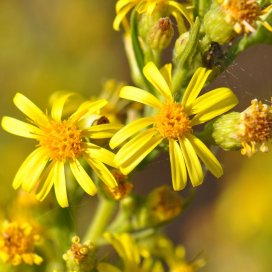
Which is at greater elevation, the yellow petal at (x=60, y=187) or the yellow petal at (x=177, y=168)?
the yellow petal at (x=60, y=187)

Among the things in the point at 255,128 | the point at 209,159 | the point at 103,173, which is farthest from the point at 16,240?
the point at 255,128

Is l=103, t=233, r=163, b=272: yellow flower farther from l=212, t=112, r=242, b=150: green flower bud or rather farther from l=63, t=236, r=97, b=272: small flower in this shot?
l=212, t=112, r=242, b=150: green flower bud

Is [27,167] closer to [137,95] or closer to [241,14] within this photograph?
[137,95]

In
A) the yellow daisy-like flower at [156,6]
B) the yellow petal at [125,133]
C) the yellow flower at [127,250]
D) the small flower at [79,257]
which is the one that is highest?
the yellow daisy-like flower at [156,6]

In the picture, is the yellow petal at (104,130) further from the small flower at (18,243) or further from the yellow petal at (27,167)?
the small flower at (18,243)

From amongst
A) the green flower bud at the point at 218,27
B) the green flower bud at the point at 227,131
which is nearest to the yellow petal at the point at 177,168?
the green flower bud at the point at 227,131

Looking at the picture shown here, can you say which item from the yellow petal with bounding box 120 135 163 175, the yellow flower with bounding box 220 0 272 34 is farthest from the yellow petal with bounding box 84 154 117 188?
the yellow flower with bounding box 220 0 272 34

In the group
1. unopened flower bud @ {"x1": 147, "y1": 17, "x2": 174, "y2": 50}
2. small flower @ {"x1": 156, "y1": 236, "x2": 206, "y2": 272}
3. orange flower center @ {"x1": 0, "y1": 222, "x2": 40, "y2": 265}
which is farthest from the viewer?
small flower @ {"x1": 156, "y1": 236, "x2": 206, "y2": 272}
